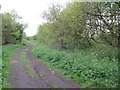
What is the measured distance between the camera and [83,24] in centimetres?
808

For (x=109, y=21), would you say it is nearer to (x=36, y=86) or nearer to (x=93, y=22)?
(x=93, y=22)

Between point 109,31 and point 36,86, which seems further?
point 109,31

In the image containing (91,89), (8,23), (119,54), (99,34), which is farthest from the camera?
(8,23)

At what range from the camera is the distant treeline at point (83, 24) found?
18.5 feet

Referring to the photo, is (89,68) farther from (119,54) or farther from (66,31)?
(66,31)

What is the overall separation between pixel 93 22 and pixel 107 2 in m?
2.09

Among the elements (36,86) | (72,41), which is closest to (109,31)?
(36,86)

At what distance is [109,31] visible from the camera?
584 cm

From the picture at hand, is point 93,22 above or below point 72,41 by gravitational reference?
above

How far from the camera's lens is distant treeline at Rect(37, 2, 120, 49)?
564cm

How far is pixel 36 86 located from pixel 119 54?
467 cm

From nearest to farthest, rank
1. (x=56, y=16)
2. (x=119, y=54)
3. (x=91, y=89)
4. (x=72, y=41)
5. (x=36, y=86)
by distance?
(x=91, y=89) < (x=36, y=86) < (x=119, y=54) < (x=72, y=41) < (x=56, y=16)

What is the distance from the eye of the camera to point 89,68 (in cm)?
668

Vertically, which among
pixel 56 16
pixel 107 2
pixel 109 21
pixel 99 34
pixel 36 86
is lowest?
pixel 36 86
